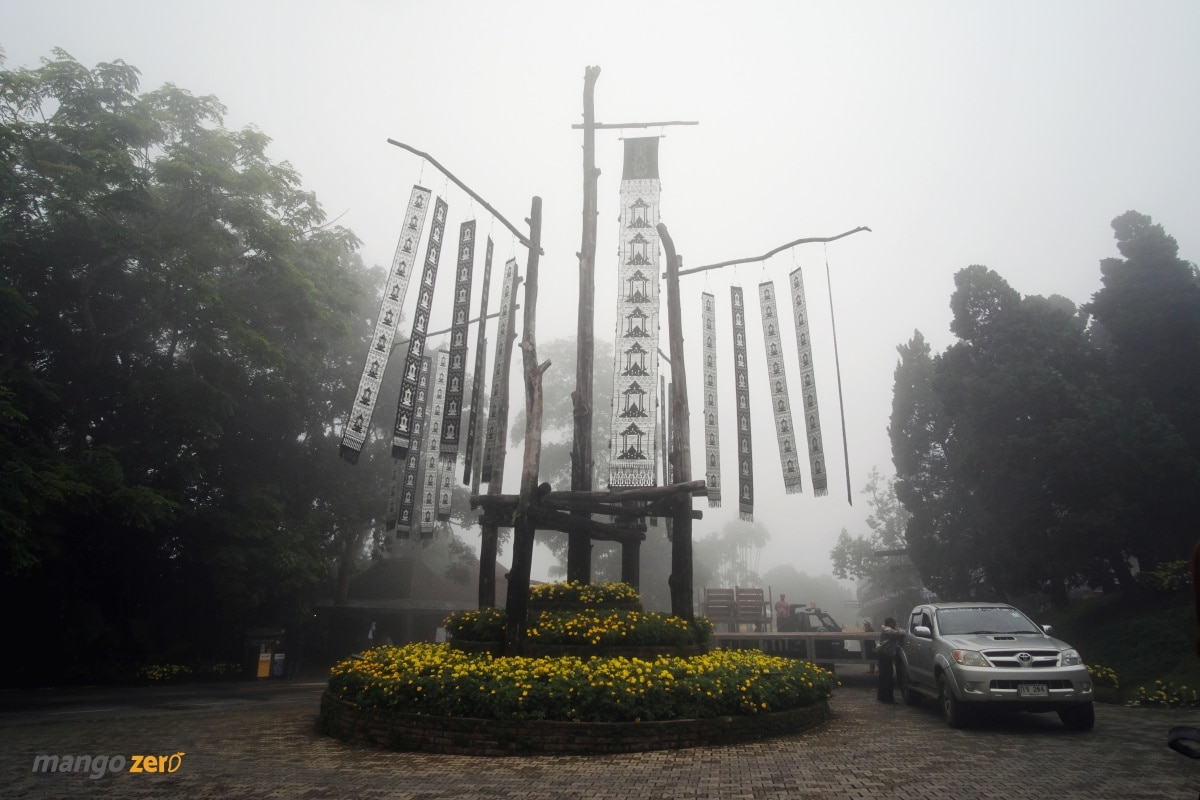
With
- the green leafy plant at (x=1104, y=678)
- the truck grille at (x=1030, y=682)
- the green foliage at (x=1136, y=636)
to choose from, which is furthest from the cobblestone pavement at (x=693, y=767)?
the green foliage at (x=1136, y=636)

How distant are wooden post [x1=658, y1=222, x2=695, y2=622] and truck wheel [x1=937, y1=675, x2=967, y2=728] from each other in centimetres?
372

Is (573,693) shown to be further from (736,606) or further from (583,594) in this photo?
(736,606)

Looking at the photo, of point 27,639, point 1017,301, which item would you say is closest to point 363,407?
point 27,639

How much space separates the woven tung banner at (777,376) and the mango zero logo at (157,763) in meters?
10.3

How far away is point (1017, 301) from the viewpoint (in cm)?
2141

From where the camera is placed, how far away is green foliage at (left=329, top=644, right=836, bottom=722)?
24.9 feet

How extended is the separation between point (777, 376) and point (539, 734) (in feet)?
28.1

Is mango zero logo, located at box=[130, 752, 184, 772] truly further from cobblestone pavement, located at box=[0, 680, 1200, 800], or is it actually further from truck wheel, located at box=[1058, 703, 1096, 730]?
truck wheel, located at box=[1058, 703, 1096, 730]

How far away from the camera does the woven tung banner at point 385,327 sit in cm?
1104

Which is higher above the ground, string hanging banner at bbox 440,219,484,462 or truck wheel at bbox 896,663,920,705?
string hanging banner at bbox 440,219,484,462

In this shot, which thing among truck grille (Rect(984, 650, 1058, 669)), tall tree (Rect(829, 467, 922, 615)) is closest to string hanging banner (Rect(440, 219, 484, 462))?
truck grille (Rect(984, 650, 1058, 669))

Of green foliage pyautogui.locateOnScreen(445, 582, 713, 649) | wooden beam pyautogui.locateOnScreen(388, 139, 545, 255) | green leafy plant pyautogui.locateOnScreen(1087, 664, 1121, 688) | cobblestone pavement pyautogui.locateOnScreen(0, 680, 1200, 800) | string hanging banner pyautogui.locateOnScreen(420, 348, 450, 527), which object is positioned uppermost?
wooden beam pyautogui.locateOnScreen(388, 139, 545, 255)

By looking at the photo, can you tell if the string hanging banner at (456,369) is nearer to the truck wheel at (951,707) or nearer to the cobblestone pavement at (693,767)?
the cobblestone pavement at (693,767)

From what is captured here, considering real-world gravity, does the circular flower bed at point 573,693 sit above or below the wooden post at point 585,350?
below
